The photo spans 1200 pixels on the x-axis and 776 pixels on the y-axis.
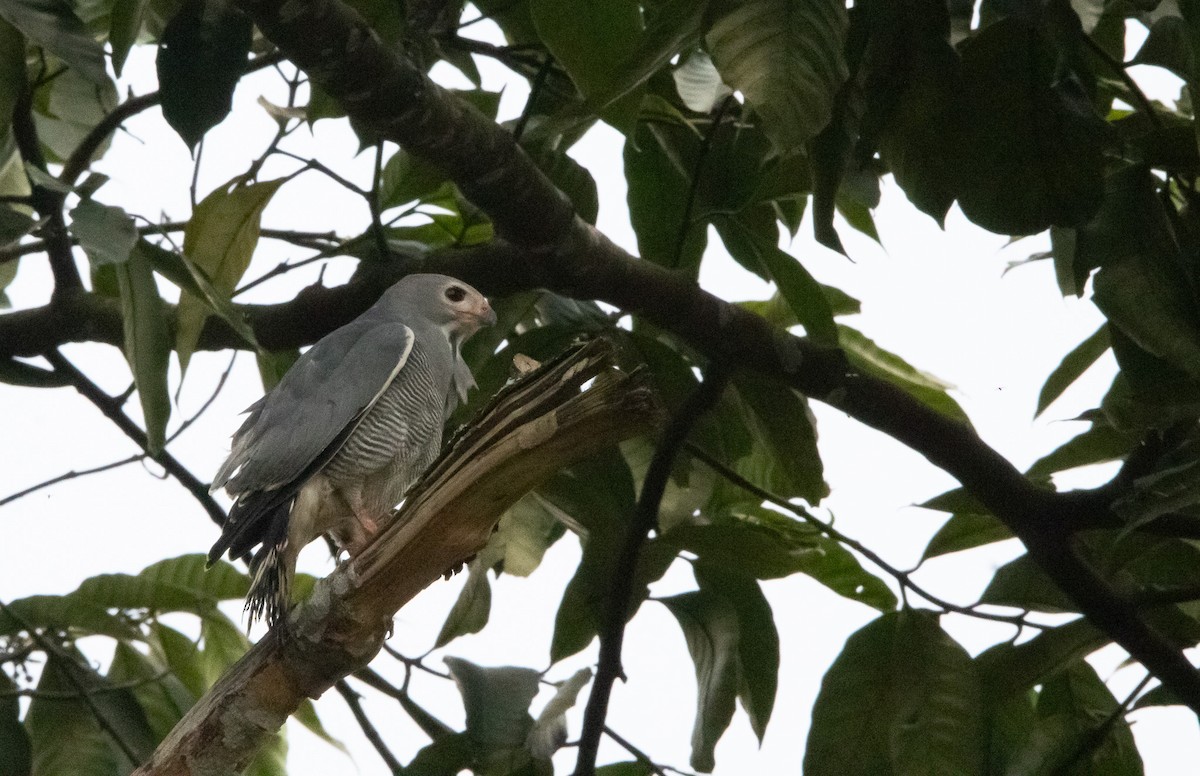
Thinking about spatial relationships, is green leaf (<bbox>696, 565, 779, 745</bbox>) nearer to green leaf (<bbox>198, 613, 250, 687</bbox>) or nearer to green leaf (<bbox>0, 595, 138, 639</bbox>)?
green leaf (<bbox>198, 613, 250, 687</bbox>)

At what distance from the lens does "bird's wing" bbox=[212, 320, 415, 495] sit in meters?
3.55

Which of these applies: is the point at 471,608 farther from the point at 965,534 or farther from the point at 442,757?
the point at 965,534

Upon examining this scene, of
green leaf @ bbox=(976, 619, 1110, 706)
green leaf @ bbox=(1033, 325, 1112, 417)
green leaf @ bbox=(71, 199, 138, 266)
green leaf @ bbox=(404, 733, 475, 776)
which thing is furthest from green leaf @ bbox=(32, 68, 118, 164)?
green leaf @ bbox=(976, 619, 1110, 706)

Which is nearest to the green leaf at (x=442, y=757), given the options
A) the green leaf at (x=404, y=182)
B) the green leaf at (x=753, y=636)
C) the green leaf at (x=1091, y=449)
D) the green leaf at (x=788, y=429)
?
the green leaf at (x=753, y=636)

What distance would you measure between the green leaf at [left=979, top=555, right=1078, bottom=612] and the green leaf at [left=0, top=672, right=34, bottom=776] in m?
2.40

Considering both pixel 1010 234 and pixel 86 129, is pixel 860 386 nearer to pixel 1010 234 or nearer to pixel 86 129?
pixel 1010 234

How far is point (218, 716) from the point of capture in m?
2.74

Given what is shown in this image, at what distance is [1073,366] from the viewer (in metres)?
3.47

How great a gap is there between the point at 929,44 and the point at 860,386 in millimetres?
1079

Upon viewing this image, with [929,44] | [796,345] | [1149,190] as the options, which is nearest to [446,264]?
[796,345]

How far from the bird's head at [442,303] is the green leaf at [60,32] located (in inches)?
60.3

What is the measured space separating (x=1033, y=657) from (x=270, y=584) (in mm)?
1853

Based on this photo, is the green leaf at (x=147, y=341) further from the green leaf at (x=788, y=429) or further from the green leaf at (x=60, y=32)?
the green leaf at (x=788, y=429)

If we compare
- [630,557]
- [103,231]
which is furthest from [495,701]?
[103,231]
